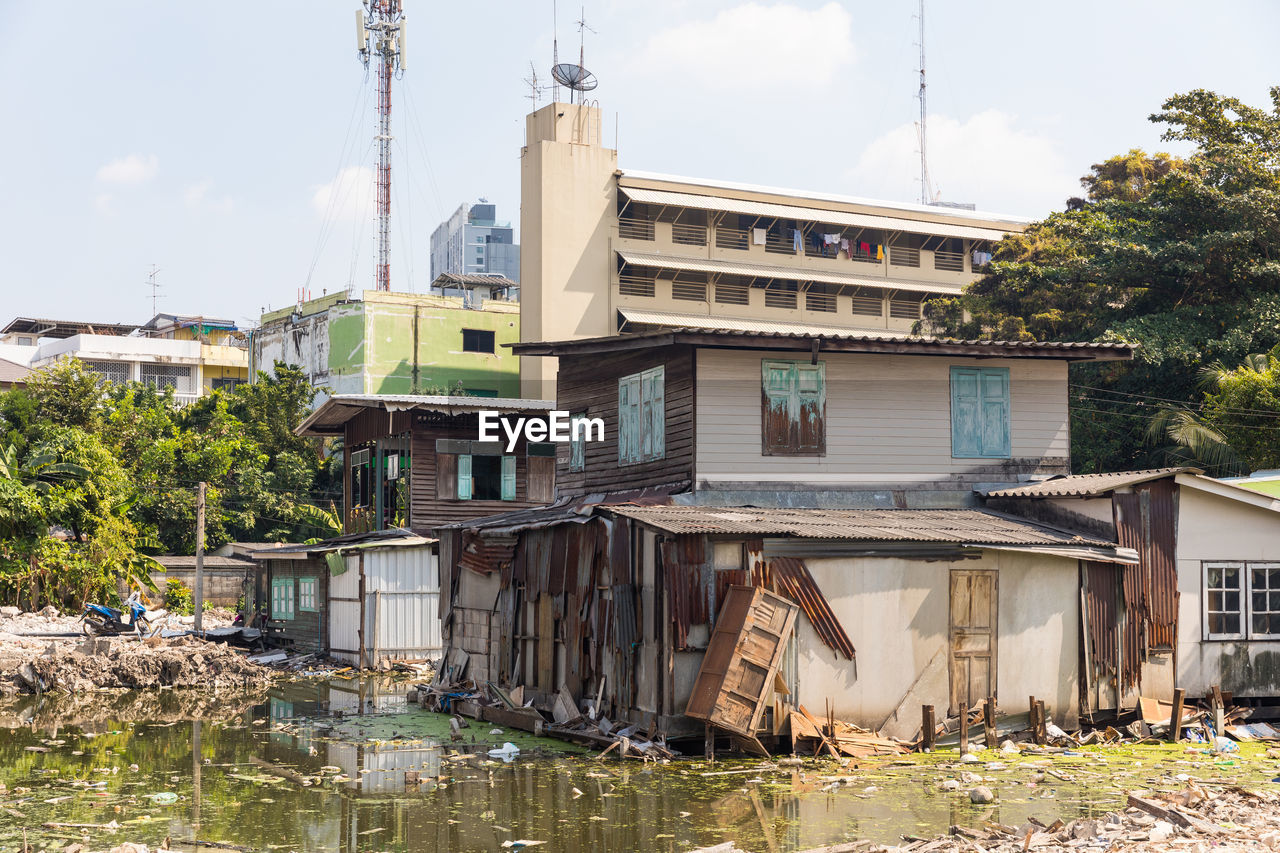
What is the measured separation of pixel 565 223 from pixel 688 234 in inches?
274

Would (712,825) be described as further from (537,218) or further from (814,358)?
(537,218)

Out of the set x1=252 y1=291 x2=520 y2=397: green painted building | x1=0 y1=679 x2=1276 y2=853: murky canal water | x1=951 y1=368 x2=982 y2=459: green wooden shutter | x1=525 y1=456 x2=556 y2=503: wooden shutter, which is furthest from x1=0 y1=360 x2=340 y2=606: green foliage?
x1=951 y1=368 x2=982 y2=459: green wooden shutter

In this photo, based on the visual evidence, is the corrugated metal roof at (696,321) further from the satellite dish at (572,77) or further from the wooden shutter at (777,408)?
the wooden shutter at (777,408)

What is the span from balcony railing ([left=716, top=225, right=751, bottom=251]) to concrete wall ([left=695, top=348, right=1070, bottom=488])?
40.5 meters

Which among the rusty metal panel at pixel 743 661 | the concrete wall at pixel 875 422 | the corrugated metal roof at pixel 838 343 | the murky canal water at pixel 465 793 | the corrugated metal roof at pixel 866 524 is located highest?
the corrugated metal roof at pixel 838 343

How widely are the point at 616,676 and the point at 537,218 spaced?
138 feet

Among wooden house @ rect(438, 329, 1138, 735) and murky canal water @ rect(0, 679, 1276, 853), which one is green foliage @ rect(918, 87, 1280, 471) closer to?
wooden house @ rect(438, 329, 1138, 735)

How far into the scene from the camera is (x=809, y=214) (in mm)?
61062

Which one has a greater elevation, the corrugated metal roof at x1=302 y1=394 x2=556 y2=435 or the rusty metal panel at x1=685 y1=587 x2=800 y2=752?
the corrugated metal roof at x1=302 y1=394 x2=556 y2=435

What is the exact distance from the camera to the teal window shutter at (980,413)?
20672mm

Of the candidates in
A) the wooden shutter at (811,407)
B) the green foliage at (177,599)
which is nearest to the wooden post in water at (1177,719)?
the wooden shutter at (811,407)

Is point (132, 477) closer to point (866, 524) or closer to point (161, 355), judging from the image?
point (161, 355)

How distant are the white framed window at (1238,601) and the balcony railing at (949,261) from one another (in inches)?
1915

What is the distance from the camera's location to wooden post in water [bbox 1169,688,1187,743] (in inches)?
655
